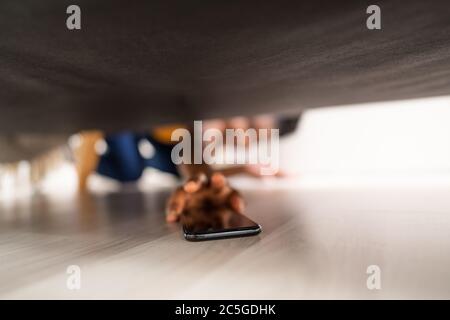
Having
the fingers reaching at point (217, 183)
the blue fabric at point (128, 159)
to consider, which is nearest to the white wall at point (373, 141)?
the blue fabric at point (128, 159)

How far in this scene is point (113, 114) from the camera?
36.3 inches

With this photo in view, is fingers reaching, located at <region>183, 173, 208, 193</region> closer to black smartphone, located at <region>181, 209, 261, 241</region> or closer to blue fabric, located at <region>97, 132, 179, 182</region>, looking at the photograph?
black smartphone, located at <region>181, 209, 261, 241</region>

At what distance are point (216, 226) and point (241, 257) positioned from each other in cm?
14

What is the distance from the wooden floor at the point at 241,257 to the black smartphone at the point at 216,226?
0.01 meters

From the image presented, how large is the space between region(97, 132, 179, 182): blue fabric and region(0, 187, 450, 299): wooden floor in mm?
1387

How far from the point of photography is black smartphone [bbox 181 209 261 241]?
0.51 metres

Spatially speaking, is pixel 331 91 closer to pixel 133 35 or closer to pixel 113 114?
pixel 133 35

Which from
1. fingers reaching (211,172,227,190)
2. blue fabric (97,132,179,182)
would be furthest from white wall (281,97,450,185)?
fingers reaching (211,172,227,190)

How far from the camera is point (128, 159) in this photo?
213cm

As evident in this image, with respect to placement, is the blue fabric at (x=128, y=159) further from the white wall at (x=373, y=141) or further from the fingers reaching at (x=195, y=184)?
the fingers reaching at (x=195, y=184)

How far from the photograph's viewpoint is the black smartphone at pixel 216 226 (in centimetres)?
51

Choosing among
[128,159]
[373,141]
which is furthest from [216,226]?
[373,141]

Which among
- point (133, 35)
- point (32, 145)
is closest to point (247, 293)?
point (133, 35)

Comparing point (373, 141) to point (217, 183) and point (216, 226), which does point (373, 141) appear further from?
point (216, 226)
